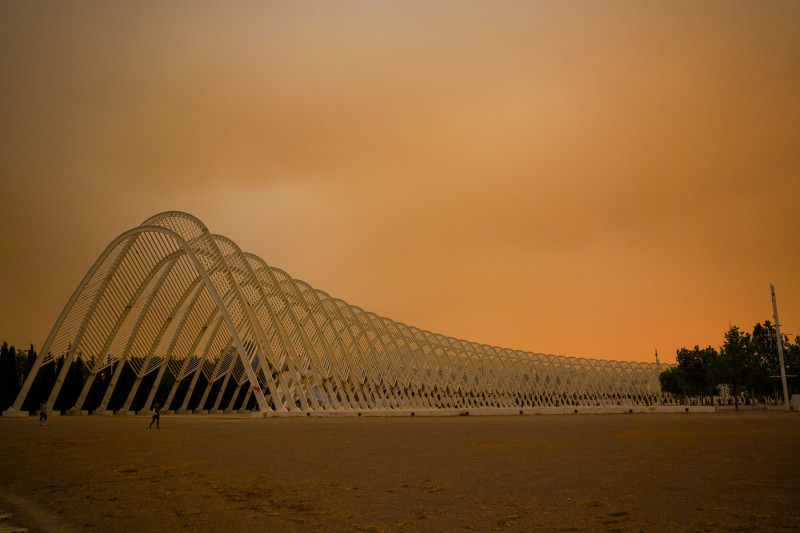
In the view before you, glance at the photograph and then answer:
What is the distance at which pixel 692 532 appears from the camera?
7.20 m

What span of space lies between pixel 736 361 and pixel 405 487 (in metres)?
71.1

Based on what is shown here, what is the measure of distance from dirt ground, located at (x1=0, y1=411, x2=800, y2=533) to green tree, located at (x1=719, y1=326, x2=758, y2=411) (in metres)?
58.7

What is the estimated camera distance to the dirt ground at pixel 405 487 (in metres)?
7.98

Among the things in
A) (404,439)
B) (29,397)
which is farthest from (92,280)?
(404,439)

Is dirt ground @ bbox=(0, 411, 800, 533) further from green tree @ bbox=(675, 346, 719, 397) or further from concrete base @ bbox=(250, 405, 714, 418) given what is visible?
green tree @ bbox=(675, 346, 719, 397)

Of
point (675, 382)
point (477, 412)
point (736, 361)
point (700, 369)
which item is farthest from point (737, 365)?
point (477, 412)

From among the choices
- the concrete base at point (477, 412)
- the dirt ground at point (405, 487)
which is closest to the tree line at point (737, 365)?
the concrete base at point (477, 412)

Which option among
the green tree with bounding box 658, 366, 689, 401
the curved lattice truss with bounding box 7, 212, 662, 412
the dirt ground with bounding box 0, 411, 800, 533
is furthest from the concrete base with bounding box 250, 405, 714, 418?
the dirt ground with bounding box 0, 411, 800, 533

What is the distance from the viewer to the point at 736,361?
234ft

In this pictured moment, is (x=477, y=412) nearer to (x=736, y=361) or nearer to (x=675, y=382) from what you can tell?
(x=736, y=361)

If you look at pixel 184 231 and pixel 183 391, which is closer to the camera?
pixel 184 231

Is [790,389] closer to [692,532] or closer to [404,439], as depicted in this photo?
[404,439]

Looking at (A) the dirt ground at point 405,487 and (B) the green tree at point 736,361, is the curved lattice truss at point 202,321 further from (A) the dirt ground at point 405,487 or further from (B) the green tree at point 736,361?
(B) the green tree at point 736,361

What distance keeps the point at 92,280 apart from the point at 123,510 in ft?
146
